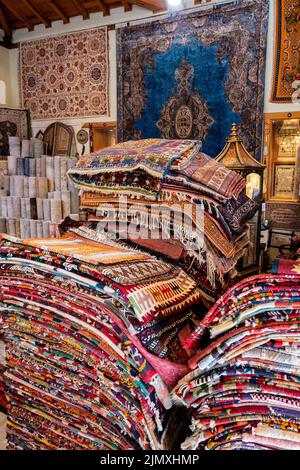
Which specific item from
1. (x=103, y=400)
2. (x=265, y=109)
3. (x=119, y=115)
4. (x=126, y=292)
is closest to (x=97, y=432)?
(x=103, y=400)

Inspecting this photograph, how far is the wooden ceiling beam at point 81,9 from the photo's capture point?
16.6 ft

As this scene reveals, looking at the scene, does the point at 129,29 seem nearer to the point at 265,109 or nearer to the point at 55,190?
the point at 265,109

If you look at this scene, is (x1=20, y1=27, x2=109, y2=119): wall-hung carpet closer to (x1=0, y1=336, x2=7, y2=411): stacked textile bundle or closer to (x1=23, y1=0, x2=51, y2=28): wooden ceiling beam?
(x1=23, y1=0, x2=51, y2=28): wooden ceiling beam

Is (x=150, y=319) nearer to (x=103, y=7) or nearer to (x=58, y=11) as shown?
(x=103, y=7)

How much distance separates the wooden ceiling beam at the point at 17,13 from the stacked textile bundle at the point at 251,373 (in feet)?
21.9

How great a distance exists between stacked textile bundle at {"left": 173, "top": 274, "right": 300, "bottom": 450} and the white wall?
4.09m

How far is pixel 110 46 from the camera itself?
516 cm

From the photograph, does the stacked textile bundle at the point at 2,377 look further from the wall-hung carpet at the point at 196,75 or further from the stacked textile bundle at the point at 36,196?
the wall-hung carpet at the point at 196,75

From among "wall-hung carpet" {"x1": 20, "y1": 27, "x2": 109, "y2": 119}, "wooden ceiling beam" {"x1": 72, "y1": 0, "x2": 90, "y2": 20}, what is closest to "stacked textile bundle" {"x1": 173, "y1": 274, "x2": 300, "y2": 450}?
"wall-hung carpet" {"x1": 20, "y1": 27, "x2": 109, "y2": 119}

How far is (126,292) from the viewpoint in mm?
602

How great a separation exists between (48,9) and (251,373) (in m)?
6.56

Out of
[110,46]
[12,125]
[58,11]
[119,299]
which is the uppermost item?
[58,11]

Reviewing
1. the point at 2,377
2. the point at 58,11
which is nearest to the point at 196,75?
the point at 58,11

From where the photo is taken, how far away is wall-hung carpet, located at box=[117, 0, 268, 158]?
414 cm
